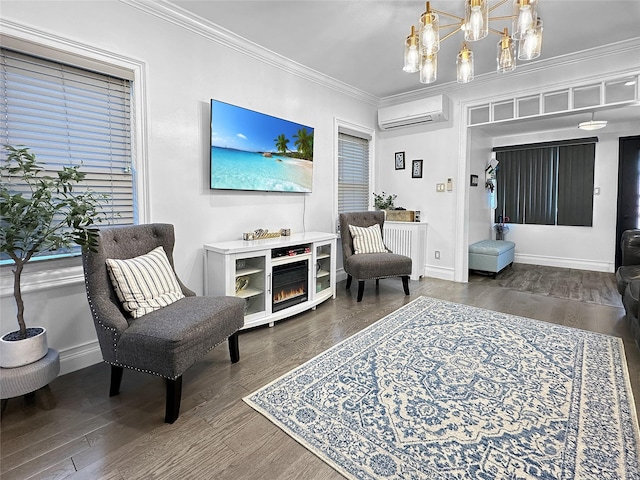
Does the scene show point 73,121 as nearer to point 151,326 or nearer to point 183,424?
point 151,326

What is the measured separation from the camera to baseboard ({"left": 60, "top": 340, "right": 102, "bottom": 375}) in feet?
7.40

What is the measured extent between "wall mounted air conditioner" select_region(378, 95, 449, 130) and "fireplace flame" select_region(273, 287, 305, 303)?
2.93 m

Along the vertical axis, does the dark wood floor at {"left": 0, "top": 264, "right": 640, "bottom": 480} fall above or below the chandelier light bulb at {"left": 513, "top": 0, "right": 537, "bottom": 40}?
below

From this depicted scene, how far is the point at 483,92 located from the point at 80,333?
4939 mm

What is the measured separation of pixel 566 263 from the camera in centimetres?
590

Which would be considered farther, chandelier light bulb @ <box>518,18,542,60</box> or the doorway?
the doorway

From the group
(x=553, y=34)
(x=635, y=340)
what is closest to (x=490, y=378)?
(x=635, y=340)

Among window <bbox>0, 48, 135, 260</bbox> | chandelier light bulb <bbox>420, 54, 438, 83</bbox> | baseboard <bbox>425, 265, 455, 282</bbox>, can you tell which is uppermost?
chandelier light bulb <bbox>420, 54, 438, 83</bbox>

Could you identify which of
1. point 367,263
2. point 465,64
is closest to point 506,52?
point 465,64

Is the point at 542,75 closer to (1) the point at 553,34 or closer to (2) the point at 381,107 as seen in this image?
(1) the point at 553,34

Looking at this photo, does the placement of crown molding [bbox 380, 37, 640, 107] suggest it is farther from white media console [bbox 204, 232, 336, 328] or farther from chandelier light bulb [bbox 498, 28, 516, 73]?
white media console [bbox 204, 232, 336, 328]

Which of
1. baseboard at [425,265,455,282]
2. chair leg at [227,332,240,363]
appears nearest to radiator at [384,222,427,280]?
baseboard at [425,265,455,282]

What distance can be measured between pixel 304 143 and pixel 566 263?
5.15 metres

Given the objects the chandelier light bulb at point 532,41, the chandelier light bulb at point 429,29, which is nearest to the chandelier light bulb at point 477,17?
the chandelier light bulb at point 429,29
